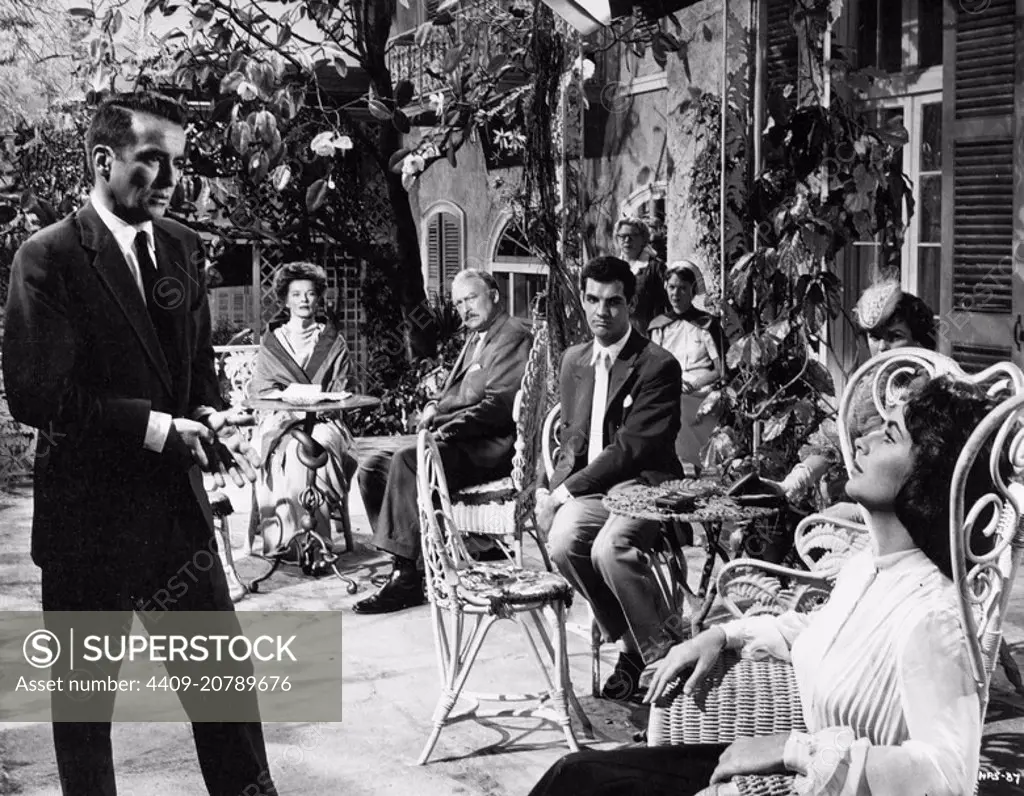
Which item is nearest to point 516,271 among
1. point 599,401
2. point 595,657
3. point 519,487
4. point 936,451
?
point 519,487

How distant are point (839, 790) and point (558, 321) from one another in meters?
3.90

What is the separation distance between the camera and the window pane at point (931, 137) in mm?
5805

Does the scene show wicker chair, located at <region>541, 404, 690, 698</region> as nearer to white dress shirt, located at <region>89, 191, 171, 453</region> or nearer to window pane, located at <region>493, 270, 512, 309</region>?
window pane, located at <region>493, 270, 512, 309</region>

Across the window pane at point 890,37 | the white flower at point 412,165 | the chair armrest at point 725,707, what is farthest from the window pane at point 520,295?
the chair armrest at point 725,707

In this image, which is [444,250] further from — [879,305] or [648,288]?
[879,305]

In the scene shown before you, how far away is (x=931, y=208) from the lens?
230 inches

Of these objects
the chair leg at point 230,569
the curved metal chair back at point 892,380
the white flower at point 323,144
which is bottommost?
the chair leg at point 230,569

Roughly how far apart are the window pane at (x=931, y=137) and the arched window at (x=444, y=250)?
197 cm

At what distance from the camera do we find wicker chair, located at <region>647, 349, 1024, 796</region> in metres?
2.06

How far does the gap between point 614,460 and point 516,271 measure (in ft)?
5.06

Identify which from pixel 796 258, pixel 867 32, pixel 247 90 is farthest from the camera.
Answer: pixel 867 32

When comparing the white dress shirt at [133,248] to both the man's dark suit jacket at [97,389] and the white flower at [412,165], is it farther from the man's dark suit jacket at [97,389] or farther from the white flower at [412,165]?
the white flower at [412,165]

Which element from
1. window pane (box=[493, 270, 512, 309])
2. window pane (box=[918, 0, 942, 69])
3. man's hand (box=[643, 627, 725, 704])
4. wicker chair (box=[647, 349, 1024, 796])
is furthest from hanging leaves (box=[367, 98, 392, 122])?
man's hand (box=[643, 627, 725, 704])

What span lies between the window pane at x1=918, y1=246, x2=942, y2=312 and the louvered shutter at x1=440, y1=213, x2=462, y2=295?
1.96 m
